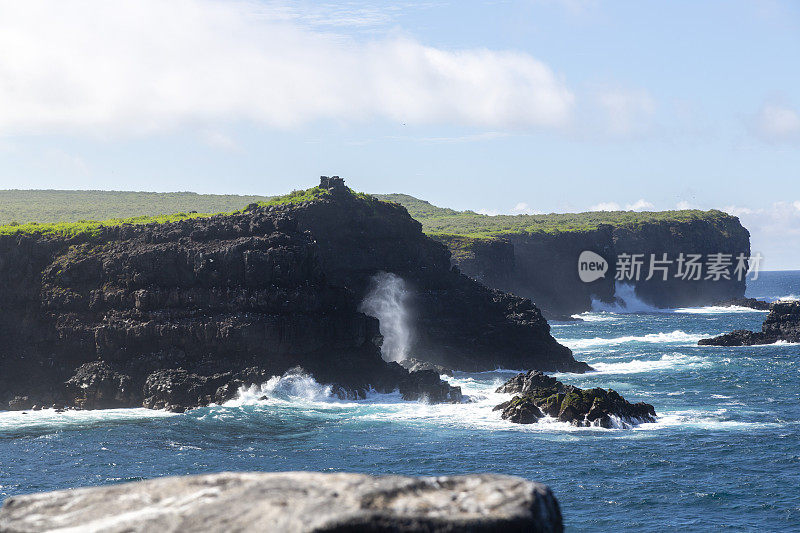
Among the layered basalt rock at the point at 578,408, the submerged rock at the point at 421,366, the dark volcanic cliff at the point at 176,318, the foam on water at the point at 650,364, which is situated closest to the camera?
the layered basalt rock at the point at 578,408

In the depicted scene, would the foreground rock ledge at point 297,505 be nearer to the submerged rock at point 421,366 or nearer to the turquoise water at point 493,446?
the turquoise water at point 493,446

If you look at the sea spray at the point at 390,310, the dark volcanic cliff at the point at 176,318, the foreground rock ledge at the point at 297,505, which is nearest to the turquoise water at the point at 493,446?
the dark volcanic cliff at the point at 176,318

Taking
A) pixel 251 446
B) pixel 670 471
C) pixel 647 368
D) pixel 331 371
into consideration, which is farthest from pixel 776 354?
pixel 251 446

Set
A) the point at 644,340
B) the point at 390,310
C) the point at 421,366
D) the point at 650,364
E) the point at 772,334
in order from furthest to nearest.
Result: the point at 644,340 < the point at 772,334 < the point at 390,310 < the point at 650,364 < the point at 421,366

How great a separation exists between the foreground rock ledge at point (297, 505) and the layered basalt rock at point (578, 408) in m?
50.7

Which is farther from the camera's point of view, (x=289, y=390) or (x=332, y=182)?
(x=332, y=182)

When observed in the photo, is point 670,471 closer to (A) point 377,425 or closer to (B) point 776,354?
(A) point 377,425

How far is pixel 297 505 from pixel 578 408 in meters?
53.0

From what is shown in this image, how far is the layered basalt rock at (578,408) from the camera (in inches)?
2323

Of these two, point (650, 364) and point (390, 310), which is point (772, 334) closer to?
point (650, 364)

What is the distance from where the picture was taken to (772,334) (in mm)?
115312

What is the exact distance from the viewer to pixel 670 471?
45.5 metres

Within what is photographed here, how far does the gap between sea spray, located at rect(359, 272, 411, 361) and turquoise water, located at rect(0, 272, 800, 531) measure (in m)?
17.2

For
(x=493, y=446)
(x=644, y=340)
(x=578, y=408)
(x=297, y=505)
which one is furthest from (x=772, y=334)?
(x=297, y=505)
